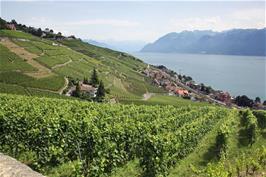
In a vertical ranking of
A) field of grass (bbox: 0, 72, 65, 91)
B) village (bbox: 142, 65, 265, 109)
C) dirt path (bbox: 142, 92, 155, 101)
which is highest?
field of grass (bbox: 0, 72, 65, 91)

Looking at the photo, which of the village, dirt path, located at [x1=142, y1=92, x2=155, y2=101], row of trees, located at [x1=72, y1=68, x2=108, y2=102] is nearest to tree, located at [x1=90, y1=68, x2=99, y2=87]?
row of trees, located at [x1=72, y1=68, x2=108, y2=102]

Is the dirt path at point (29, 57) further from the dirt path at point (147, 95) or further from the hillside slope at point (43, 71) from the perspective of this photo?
the dirt path at point (147, 95)

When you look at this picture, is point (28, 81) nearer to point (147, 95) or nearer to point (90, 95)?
point (90, 95)

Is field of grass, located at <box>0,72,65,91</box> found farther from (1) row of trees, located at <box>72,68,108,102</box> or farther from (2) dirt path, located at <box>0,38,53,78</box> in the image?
(1) row of trees, located at <box>72,68,108,102</box>

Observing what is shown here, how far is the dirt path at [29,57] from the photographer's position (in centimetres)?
9526

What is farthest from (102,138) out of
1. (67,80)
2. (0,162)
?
(67,80)

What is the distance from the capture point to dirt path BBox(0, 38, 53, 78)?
95.3 meters

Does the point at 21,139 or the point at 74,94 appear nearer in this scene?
the point at 21,139

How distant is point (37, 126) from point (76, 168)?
19.1 feet

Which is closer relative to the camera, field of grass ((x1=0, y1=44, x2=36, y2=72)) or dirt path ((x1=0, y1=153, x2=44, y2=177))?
dirt path ((x1=0, y1=153, x2=44, y2=177))

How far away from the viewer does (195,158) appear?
2673 centimetres

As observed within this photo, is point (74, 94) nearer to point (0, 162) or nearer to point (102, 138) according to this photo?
point (102, 138)

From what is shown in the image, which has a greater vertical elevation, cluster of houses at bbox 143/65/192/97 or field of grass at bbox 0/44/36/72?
field of grass at bbox 0/44/36/72

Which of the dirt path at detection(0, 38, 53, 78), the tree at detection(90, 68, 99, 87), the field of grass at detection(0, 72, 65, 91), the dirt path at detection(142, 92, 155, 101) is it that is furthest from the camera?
the dirt path at detection(142, 92, 155, 101)
